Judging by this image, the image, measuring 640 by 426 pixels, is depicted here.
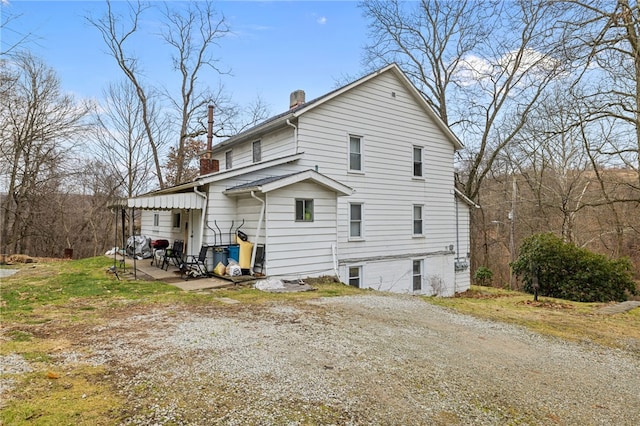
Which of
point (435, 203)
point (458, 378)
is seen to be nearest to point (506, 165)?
point (435, 203)

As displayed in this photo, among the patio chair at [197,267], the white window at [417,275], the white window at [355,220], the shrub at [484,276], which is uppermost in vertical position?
the white window at [355,220]

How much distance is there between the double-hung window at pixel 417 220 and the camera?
1471 centimetres

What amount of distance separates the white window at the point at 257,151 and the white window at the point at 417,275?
Result: 746 centimetres

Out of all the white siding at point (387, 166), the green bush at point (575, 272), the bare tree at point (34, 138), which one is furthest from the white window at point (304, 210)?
the bare tree at point (34, 138)

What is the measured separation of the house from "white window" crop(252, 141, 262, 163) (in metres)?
0.08

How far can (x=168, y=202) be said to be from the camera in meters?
9.52

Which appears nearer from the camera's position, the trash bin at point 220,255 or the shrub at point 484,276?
the trash bin at point 220,255

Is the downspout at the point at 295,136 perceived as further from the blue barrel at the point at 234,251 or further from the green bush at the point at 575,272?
the green bush at the point at 575,272

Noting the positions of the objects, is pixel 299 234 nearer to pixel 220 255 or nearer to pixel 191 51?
pixel 220 255

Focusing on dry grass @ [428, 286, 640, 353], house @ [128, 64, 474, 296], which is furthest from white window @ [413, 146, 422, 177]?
dry grass @ [428, 286, 640, 353]

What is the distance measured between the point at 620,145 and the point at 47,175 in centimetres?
2893

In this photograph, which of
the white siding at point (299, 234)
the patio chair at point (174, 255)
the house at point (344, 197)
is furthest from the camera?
the patio chair at point (174, 255)

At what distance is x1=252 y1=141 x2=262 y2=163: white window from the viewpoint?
13.6m

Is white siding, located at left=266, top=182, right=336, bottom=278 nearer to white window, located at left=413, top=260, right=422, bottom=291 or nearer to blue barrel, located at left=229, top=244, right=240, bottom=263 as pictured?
blue barrel, located at left=229, top=244, right=240, bottom=263
